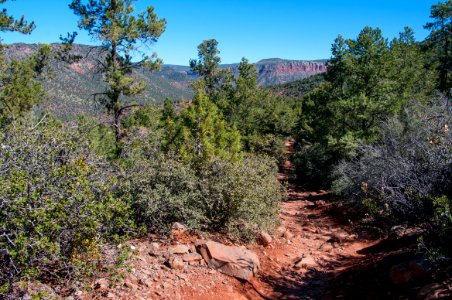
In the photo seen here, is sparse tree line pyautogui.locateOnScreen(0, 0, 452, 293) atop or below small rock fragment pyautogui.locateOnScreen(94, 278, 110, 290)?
atop

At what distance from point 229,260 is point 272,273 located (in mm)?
1444

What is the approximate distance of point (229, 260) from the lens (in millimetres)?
7543

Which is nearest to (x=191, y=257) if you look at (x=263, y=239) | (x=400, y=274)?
(x=263, y=239)

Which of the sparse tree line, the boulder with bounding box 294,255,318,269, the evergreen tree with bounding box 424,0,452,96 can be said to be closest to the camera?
the sparse tree line

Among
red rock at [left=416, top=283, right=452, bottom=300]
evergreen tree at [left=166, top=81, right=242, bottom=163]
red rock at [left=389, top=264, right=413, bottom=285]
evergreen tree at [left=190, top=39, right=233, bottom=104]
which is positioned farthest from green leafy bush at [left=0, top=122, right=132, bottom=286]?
evergreen tree at [left=190, top=39, right=233, bottom=104]

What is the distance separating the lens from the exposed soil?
6.35m

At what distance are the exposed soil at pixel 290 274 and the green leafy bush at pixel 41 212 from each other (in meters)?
0.83

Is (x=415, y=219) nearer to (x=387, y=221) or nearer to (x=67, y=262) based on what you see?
(x=387, y=221)

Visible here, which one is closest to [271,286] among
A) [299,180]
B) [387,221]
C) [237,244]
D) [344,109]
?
[237,244]

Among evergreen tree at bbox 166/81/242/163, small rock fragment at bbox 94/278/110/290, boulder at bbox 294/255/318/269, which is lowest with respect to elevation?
boulder at bbox 294/255/318/269

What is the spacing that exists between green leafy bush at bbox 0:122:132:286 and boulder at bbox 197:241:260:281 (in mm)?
2306

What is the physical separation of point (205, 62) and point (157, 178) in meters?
26.4

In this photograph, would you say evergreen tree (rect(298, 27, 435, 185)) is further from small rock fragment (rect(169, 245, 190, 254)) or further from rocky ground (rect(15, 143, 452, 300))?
small rock fragment (rect(169, 245, 190, 254))

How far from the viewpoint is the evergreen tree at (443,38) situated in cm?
2873
